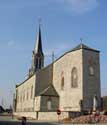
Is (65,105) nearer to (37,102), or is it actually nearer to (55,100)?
(55,100)

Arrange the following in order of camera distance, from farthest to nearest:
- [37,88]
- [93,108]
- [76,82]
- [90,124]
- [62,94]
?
[37,88]
[62,94]
[76,82]
[93,108]
[90,124]

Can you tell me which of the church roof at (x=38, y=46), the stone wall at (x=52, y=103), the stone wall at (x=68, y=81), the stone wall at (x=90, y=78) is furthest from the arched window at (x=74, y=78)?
the church roof at (x=38, y=46)

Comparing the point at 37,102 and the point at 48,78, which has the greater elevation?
the point at 48,78

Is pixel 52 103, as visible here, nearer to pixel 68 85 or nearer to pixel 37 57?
pixel 68 85

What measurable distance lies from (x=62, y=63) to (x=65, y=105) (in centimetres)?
866

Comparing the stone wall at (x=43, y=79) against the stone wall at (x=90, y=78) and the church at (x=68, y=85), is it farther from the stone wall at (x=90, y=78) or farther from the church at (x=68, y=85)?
the stone wall at (x=90, y=78)

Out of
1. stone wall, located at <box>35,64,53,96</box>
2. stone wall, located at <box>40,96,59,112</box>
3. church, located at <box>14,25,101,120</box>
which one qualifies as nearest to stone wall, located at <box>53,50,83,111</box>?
church, located at <box>14,25,101,120</box>

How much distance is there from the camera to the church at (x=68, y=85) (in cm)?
4559

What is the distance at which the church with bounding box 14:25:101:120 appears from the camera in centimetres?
4559

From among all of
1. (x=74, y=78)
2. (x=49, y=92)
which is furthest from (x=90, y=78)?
(x=49, y=92)

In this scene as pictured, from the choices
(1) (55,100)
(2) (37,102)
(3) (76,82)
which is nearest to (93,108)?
(3) (76,82)

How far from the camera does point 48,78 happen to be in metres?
57.9

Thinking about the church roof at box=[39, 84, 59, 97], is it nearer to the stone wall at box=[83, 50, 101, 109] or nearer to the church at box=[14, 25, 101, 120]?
the church at box=[14, 25, 101, 120]

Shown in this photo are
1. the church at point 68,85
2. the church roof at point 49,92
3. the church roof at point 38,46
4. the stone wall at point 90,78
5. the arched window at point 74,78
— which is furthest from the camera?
the church roof at point 38,46
